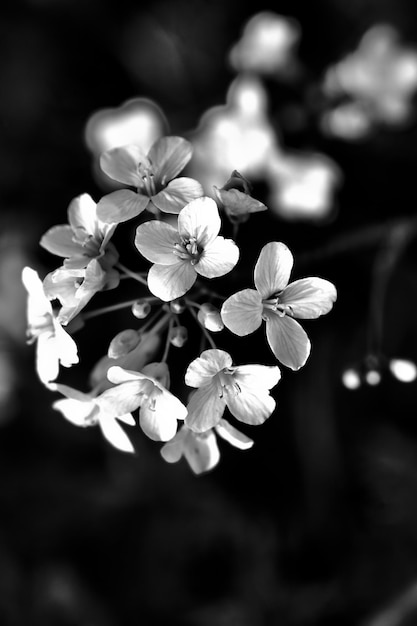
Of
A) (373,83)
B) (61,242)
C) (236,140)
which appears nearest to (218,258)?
(61,242)

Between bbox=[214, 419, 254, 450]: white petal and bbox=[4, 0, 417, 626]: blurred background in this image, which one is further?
bbox=[4, 0, 417, 626]: blurred background

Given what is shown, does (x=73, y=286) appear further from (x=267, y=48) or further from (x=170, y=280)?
(x=267, y=48)

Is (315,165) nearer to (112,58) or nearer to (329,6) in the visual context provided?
(329,6)

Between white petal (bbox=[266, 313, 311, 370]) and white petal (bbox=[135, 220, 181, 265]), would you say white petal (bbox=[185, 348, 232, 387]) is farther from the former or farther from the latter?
white petal (bbox=[135, 220, 181, 265])

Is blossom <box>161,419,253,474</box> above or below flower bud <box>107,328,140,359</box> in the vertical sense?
below

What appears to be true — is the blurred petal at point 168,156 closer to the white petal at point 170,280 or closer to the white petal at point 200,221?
the white petal at point 200,221

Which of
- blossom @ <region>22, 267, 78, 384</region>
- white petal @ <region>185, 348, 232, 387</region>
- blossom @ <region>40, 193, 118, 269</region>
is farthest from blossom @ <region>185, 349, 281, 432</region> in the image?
blossom @ <region>40, 193, 118, 269</region>

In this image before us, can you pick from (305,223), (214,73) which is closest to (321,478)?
(305,223)
